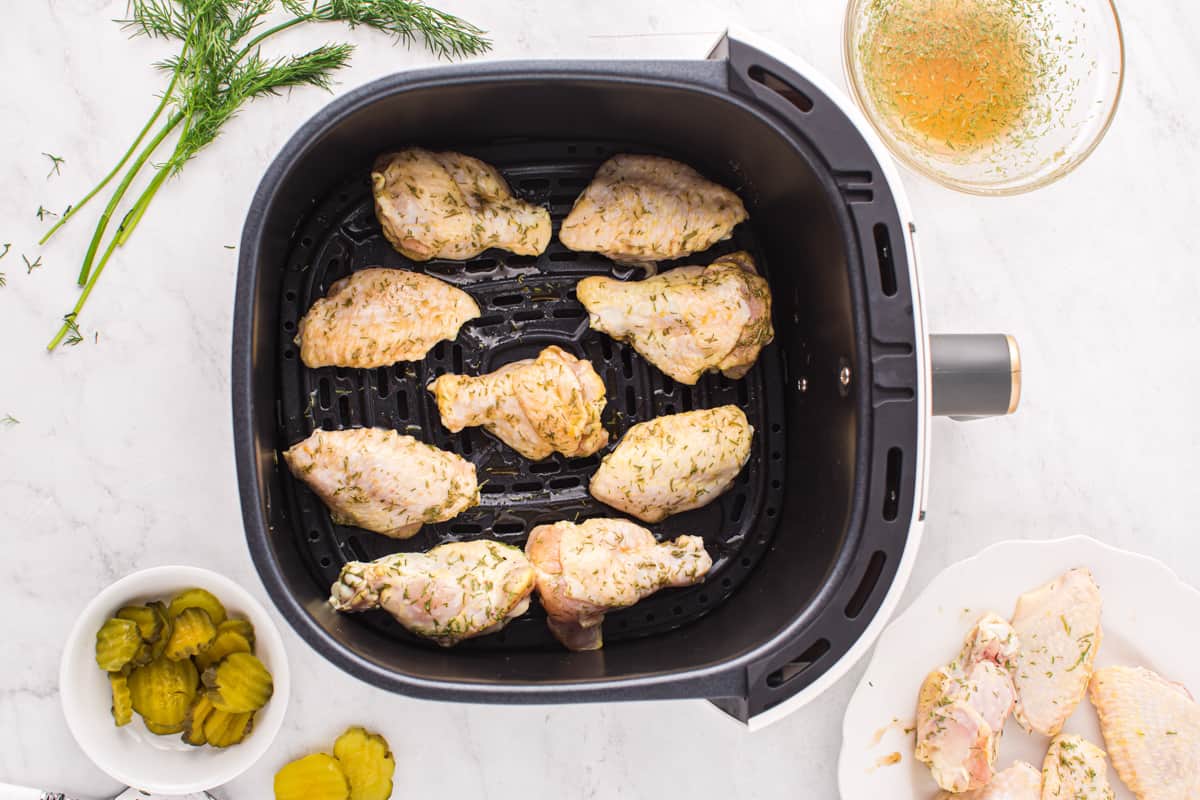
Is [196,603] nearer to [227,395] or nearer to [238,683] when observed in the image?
[238,683]

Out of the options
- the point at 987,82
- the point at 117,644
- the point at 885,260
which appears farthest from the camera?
the point at 987,82

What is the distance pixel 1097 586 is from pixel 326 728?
138 cm

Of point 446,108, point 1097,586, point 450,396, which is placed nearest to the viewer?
point 446,108

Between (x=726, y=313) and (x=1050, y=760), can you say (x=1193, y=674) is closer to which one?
(x=1050, y=760)

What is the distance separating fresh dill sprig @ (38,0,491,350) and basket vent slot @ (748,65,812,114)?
562 mm

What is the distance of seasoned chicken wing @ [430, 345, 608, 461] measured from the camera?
1.45 m

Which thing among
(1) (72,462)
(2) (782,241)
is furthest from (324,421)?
(2) (782,241)

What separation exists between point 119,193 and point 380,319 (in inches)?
21.8

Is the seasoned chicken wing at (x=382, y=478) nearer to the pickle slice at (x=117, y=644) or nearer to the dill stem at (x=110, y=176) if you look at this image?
the pickle slice at (x=117, y=644)

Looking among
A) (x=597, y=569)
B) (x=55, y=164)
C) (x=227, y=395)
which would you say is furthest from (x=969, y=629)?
(x=55, y=164)

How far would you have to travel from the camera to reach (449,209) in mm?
1464

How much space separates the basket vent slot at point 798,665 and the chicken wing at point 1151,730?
2.14 ft

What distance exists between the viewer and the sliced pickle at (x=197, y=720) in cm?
144

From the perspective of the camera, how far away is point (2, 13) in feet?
5.24
